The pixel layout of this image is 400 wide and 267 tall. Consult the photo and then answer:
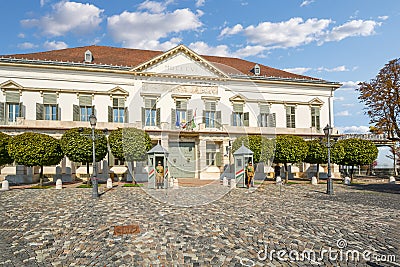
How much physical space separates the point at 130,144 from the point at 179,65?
13.5m

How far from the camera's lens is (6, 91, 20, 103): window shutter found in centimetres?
2783

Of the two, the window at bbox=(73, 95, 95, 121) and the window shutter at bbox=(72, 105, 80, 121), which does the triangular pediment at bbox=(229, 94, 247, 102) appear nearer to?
the window at bbox=(73, 95, 95, 121)

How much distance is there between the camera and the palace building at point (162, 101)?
2806cm

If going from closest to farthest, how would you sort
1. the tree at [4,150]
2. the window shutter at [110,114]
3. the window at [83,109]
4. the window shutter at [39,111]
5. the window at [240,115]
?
the tree at [4,150]
the window shutter at [39,111]
the window at [83,109]
the window shutter at [110,114]
the window at [240,115]

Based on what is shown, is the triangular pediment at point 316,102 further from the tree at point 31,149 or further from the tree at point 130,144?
the tree at point 31,149

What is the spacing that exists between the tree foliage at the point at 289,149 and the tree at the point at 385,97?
13188 mm

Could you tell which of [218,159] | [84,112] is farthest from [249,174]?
[84,112]

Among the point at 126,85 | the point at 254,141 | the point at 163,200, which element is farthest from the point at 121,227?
the point at 126,85

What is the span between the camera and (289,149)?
2511cm

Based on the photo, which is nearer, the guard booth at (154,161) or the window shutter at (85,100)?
the guard booth at (154,161)

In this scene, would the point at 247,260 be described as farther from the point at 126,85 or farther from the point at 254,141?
the point at 126,85

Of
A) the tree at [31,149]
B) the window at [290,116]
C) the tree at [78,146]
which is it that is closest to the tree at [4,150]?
A: the tree at [31,149]

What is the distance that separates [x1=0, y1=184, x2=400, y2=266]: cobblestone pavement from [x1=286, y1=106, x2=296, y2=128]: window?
68.8ft

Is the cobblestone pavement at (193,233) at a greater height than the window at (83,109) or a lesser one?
lesser
